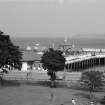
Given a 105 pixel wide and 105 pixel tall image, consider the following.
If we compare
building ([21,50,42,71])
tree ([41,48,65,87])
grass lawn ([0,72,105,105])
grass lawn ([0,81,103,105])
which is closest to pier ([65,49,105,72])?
building ([21,50,42,71])

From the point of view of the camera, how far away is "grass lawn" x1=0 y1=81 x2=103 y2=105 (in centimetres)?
3084

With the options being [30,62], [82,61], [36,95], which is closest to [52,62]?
[36,95]

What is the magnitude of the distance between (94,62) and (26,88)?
57.7m

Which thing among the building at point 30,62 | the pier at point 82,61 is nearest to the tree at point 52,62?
the building at point 30,62

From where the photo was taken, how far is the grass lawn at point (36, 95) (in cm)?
3084

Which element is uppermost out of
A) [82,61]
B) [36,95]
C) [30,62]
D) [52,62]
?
[82,61]

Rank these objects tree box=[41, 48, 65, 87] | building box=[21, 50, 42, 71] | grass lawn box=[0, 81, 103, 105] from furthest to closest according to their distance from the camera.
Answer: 1. building box=[21, 50, 42, 71]
2. tree box=[41, 48, 65, 87]
3. grass lawn box=[0, 81, 103, 105]

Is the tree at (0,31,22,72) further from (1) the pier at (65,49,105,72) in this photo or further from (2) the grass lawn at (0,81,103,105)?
(1) the pier at (65,49,105,72)

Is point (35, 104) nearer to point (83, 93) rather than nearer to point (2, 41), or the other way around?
point (83, 93)

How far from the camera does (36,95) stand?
34688mm

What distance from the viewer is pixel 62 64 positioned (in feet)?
135

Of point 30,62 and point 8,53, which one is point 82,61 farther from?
point 8,53

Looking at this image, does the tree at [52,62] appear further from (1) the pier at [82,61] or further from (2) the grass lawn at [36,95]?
(1) the pier at [82,61]

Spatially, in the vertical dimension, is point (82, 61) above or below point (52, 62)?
→ above
